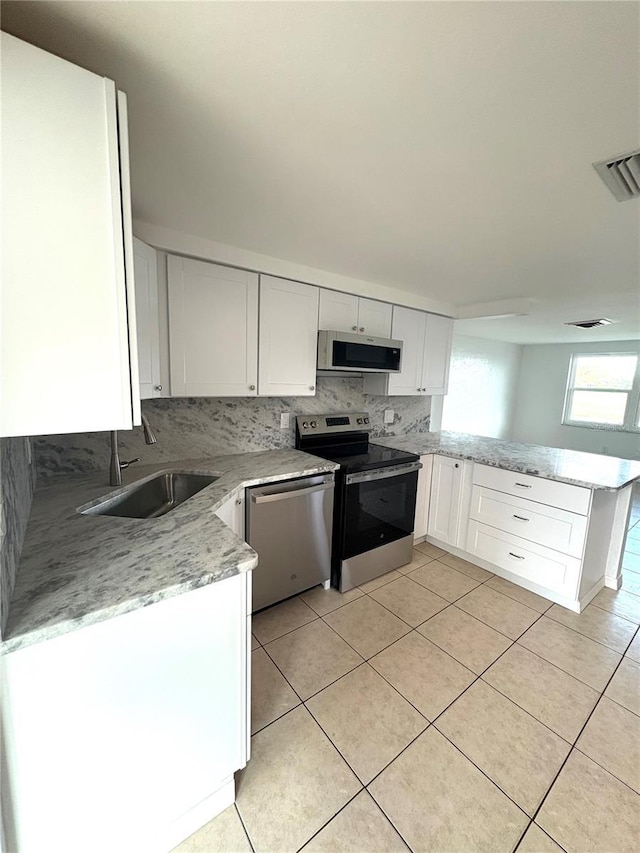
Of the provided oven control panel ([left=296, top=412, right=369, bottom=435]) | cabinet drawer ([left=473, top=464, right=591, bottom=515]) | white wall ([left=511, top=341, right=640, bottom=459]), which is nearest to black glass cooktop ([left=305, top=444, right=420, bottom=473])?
oven control panel ([left=296, top=412, right=369, bottom=435])

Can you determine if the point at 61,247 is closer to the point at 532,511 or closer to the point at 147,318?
the point at 147,318

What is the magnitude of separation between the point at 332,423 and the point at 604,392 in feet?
18.1

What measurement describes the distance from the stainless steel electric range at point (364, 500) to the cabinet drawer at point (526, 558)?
22.0 inches

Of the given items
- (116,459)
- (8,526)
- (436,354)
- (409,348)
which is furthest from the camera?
(436,354)

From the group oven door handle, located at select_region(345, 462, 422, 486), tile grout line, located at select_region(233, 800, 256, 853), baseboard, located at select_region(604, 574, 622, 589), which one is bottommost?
tile grout line, located at select_region(233, 800, 256, 853)

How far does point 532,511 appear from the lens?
2398mm

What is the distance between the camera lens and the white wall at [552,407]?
18.3 ft

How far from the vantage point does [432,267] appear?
2285mm

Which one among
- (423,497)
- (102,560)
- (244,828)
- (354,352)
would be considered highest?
(354,352)

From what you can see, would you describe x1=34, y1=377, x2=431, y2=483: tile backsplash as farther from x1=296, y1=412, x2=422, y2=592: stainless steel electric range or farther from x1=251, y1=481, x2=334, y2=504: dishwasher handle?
x1=251, y1=481, x2=334, y2=504: dishwasher handle

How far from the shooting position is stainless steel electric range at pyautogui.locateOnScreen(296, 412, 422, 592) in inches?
91.4

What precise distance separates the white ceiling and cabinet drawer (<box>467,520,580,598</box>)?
1932mm

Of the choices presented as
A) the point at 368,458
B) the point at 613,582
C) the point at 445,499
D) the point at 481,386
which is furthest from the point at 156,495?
the point at 481,386

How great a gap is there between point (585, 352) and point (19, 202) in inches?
289
